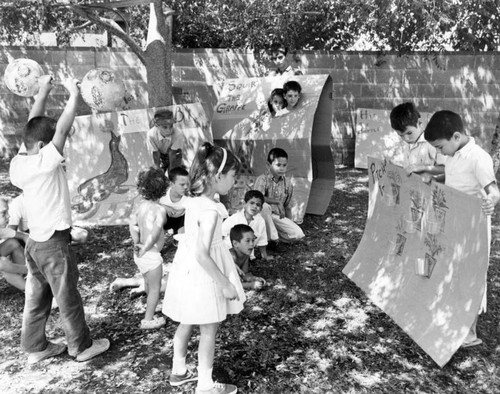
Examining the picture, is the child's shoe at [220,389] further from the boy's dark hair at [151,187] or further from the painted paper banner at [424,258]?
the boy's dark hair at [151,187]

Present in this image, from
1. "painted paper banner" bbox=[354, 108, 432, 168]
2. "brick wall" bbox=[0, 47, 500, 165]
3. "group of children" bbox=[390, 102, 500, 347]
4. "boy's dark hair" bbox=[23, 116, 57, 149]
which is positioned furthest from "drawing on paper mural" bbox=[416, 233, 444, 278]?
"brick wall" bbox=[0, 47, 500, 165]

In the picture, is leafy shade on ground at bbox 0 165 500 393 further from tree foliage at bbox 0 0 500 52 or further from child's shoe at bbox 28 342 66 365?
tree foliage at bbox 0 0 500 52

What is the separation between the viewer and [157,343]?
397cm

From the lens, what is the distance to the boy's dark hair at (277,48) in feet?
32.5

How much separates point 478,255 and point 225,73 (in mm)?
7460

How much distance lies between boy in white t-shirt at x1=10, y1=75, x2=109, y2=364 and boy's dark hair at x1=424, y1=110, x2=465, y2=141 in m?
2.28

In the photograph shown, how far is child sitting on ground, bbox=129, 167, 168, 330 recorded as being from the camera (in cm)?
408

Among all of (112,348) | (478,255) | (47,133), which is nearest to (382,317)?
(478,255)

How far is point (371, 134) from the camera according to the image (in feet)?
32.8

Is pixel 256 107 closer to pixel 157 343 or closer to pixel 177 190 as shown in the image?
pixel 177 190

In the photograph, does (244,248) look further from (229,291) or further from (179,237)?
(229,291)

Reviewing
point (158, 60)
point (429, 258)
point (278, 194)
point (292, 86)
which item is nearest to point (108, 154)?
point (158, 60)

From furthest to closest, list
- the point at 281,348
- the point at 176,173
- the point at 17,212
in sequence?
the point at 176,173 → the point at 17,212 → the point at 281,348

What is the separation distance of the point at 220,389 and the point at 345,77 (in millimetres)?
7754
